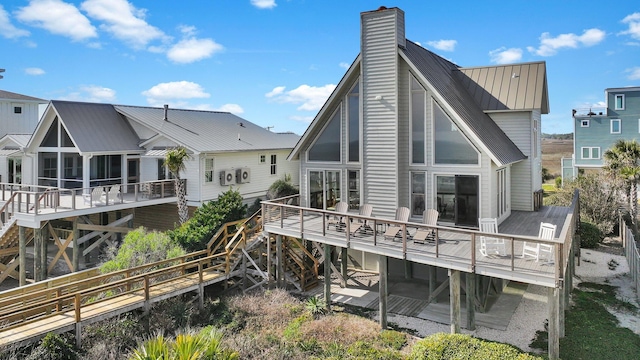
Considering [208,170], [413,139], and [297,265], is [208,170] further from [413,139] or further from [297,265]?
[413,139]

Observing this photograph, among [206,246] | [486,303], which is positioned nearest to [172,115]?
[206,246]

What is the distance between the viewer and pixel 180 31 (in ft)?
89.7

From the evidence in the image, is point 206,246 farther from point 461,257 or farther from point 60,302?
point 461,257

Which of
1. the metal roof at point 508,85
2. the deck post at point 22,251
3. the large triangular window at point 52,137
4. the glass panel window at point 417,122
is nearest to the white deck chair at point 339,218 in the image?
the glass panel window at point 417,122

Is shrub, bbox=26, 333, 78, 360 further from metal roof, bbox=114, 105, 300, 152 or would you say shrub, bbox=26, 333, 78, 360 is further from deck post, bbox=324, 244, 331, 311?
metal roof, bbox=114, 105, 300, 152

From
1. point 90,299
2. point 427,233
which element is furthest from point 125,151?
point 427,233

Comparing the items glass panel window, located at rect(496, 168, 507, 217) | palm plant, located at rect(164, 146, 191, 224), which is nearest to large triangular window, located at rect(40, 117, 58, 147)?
palm plant, located at rect(164, 146, 191, 224)

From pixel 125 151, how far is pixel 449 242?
58.4ft

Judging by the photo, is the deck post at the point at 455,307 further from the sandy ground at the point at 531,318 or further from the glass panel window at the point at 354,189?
the glass panel window at the point at 354,189

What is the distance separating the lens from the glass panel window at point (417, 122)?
51.5 feet

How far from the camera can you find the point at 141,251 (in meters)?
15.8

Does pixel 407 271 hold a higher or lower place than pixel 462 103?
lower

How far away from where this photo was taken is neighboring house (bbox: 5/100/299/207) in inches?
875

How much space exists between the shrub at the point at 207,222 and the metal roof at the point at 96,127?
7586 millimetres
